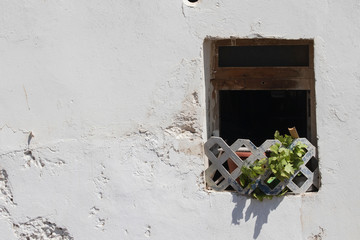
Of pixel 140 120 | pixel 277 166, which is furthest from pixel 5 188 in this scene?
pixel 277 166

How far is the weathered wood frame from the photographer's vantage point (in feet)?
11.8

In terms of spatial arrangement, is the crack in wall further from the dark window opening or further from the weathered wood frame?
the dark window opening

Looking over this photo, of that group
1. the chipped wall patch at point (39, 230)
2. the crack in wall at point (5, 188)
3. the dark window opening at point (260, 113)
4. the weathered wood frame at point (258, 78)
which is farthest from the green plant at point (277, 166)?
the crack in wall at point (5, 188)

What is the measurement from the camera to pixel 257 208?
342 cm

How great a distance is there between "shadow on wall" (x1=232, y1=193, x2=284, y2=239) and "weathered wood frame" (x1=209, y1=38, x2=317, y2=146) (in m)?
0.58

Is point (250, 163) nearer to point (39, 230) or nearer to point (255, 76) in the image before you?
point (255, 76)

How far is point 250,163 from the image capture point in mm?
3408

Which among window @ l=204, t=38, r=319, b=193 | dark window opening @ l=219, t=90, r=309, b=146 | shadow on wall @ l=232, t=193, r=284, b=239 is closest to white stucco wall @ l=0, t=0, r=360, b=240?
shadow on wall @ l=232, t=193, r=284, b=239

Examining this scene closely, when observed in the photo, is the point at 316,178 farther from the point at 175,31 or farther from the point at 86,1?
the point at 86,1

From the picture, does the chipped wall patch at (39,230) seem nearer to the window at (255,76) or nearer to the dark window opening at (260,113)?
the window at (255,76)

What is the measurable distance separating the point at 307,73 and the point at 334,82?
27 centimetres

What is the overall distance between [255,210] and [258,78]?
1001 millimetres

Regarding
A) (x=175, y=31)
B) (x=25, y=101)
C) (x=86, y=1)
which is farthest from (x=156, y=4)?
(x=25, y=101)

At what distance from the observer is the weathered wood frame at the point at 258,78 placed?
11.8 ft
